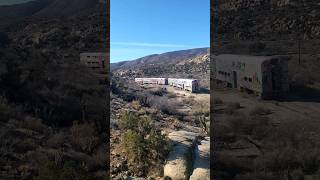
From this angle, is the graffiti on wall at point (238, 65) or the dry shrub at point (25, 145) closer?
the dry shrub at point (25, 145)

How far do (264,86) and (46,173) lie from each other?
5171mm

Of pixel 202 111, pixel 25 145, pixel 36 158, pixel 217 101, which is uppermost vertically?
pixel 217 101

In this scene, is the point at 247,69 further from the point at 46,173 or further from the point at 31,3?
the point at 31,3

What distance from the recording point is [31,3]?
1041 centimetres

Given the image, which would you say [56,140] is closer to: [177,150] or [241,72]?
[177,150]

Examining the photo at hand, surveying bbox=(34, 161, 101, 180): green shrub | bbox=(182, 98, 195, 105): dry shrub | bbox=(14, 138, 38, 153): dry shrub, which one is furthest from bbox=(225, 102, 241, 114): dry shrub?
bbox=(182, 98, 195, 105): dry shrub

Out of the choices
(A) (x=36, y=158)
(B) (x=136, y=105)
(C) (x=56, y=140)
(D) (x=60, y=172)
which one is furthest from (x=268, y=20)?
(B) (x=136, y=105)

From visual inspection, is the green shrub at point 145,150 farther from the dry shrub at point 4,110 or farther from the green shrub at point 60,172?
the dry shrub at point 4,110

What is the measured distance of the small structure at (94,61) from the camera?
31.4ft

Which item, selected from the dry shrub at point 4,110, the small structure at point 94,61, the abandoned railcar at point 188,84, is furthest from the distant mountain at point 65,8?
the abandoned railcar at point 188,84

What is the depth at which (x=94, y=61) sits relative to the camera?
31.5ft

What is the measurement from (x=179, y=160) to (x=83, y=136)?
2617 mm

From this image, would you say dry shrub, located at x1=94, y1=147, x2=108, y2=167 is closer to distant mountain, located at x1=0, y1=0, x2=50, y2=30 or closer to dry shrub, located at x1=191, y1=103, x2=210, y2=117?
distant mountain, located at x1=0, y1=0, x2=50, y2=30

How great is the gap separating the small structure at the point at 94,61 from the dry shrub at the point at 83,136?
1.39m
